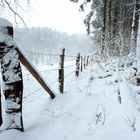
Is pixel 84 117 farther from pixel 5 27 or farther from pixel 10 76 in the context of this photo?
pixel 5 27

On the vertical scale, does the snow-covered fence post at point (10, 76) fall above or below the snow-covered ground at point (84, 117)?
above

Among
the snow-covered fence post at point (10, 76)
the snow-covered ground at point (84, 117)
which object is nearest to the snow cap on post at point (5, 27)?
the snow-covered fence post at point (10, 76)

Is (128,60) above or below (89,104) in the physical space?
above

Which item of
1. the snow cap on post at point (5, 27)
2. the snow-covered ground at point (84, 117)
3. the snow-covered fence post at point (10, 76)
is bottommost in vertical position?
the snow-covered ground at point (84, 117)

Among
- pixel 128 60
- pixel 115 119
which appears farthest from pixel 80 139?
pixel 128 60

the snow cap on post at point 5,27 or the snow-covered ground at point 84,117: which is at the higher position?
the snow cap on post at point 5,27

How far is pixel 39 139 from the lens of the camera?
3291 mm

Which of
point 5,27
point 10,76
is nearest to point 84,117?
point 10,76

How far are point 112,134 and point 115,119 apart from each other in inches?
16.7

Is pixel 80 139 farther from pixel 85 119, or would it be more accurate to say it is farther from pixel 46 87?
pixel 46 87

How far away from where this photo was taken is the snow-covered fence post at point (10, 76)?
10.3ft

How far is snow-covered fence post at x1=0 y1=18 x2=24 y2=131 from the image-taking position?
3.15 meters

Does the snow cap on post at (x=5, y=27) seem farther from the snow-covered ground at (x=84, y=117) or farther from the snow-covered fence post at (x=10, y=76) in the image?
the snow-covered ground at (x=84, y=117)

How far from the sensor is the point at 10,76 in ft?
10.5
